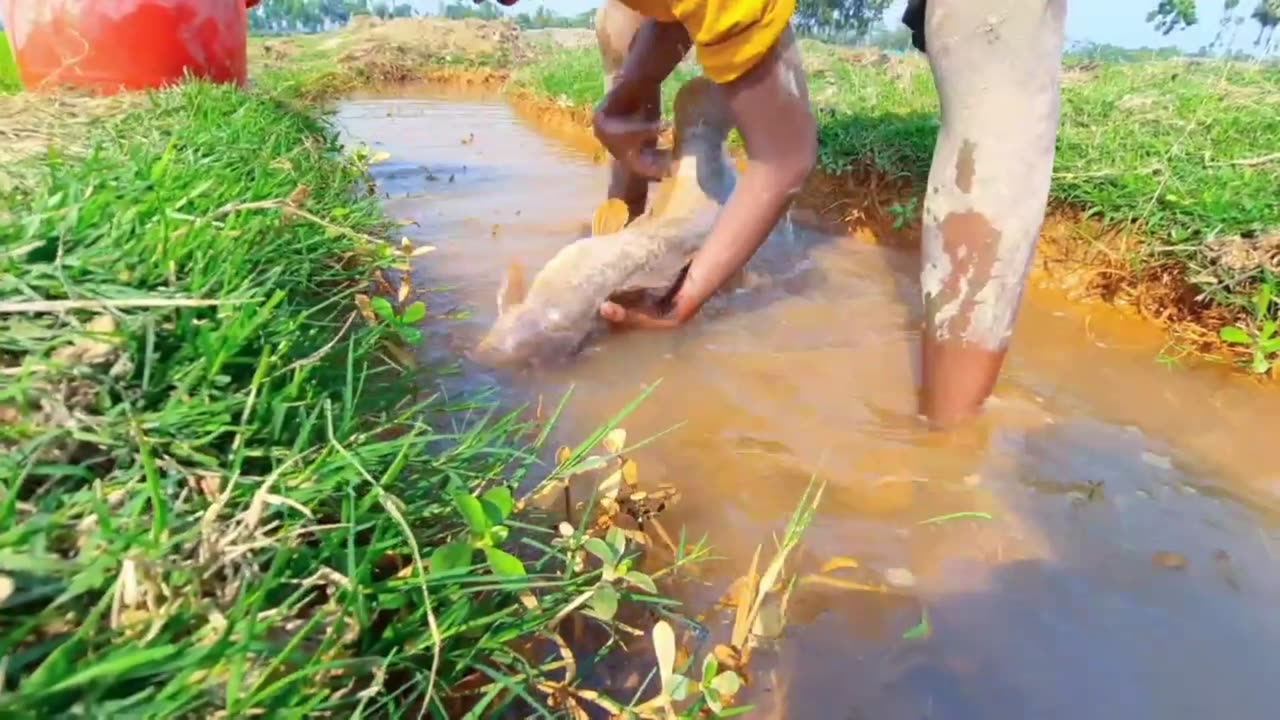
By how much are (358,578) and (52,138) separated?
2621 millimetres

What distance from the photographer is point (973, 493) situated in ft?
6.20

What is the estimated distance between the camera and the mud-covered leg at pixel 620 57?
326 centimetres

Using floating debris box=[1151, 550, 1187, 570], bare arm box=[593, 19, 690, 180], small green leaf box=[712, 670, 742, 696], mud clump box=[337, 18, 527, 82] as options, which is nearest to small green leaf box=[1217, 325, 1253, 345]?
floating debris box=[1151, 550, 1187, 570]

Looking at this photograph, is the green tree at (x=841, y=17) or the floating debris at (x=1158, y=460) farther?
the green tree at (x=841, y=17)

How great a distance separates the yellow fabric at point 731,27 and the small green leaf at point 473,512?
4.37 ft

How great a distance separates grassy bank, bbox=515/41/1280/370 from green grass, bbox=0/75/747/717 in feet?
7.75

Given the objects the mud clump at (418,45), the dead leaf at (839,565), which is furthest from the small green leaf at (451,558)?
the mud clump at (418,45)

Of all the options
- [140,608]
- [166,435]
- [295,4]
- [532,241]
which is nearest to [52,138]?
[532,241]

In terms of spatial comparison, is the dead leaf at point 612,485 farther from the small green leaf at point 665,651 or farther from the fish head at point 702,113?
the fish head at point 702,113

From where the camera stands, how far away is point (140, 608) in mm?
840

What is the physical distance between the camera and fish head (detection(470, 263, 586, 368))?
2.46 meters

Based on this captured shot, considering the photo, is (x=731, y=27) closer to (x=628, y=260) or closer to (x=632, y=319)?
(x=628, y=260)

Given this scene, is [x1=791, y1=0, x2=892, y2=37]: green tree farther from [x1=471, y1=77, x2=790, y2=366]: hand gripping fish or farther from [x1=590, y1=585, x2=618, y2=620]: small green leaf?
[x1=590, y1=585, x2=618, y2=620]: small green leaf

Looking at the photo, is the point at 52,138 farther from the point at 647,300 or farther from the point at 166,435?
the point at 166,435
